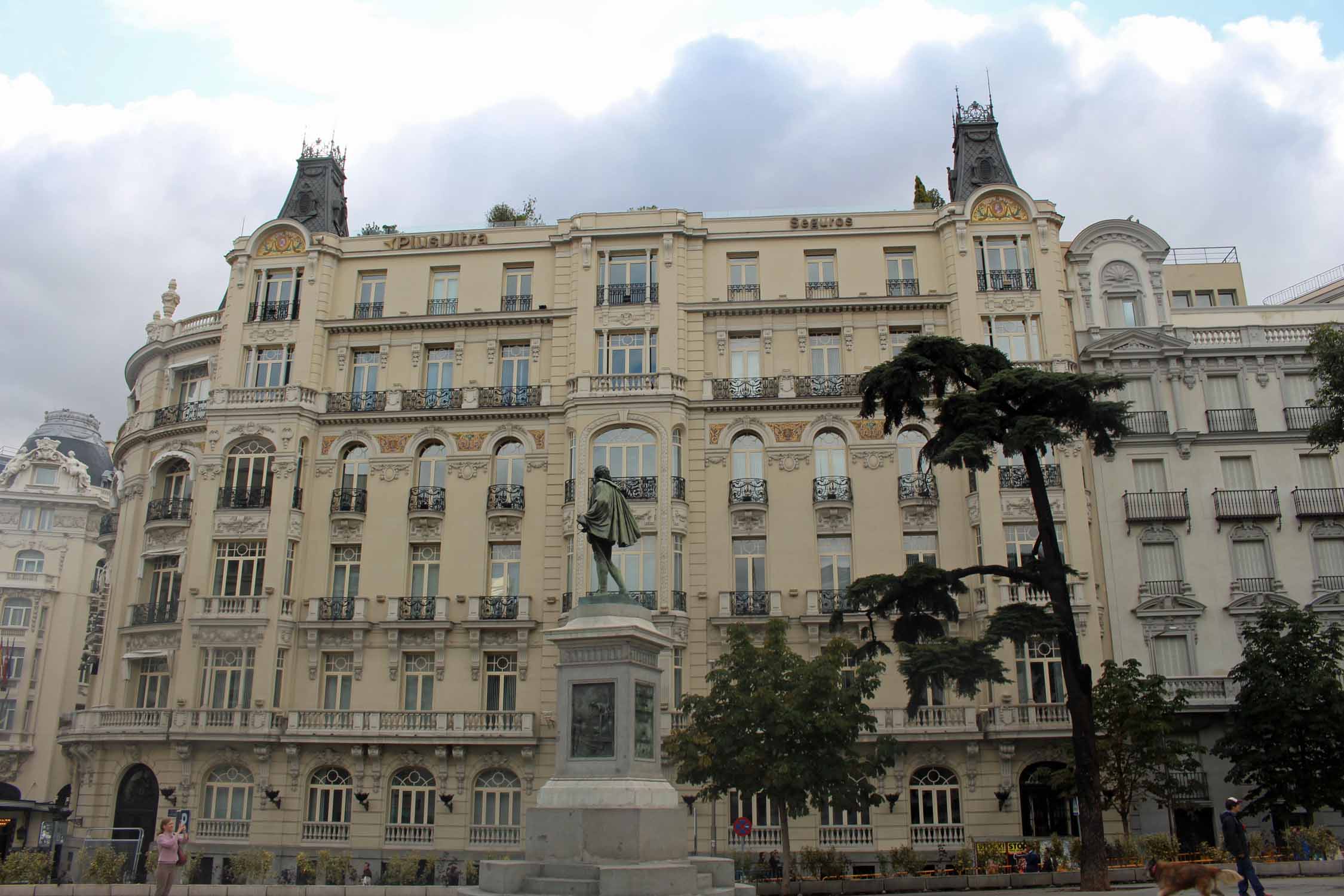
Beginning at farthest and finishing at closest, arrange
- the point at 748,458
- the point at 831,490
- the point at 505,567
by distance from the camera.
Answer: the point at 748,458 → the point at 505,567 → the point at 831,490

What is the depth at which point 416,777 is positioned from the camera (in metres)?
36.4

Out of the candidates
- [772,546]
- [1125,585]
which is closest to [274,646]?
[772,546]

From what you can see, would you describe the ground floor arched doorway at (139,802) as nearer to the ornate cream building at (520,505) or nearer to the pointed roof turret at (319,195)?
the ornate cream building at (520,505)

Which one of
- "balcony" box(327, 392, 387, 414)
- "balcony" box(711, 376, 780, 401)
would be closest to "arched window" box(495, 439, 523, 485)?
"balcony" box(327, 392, 387, 414)

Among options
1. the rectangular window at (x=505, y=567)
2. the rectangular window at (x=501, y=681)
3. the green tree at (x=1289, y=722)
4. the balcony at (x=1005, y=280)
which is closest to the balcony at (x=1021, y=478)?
the balcony at (x=1005, y=280)

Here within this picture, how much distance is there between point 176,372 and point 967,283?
30.6 meters

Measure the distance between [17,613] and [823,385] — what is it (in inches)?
2004

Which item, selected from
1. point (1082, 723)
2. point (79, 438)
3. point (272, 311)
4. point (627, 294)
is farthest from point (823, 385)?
point (79, 438)

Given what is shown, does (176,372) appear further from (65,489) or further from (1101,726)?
(1101,726)

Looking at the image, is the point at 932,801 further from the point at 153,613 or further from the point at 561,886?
the point at 153,613

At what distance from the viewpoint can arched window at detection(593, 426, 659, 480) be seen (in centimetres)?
3791

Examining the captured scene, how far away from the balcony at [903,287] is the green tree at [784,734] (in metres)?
15.0

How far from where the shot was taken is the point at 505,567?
127 ft

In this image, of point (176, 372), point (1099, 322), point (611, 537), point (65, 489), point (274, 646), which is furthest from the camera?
point (65, 489)
